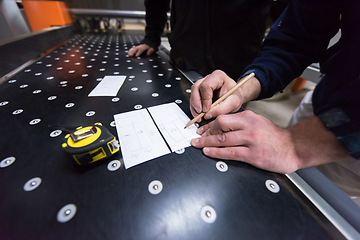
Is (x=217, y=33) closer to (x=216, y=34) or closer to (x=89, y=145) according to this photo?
(x=216, y=34)

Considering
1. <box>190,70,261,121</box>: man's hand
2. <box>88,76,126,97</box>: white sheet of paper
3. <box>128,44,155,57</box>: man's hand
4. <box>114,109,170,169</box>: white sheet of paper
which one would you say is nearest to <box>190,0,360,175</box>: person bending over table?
<box>190,70,261,121</box>: man's hand

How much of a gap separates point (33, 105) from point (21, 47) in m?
0.68

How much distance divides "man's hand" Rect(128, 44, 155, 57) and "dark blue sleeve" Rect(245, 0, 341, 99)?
766mm

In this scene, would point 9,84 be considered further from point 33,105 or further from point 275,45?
point 275,45

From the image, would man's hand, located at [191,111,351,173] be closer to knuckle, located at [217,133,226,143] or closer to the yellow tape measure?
knuckle, located at [217,133,226,143]

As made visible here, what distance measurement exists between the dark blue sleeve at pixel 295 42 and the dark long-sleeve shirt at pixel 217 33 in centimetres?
18

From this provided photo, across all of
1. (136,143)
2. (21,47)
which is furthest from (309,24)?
(21,47)

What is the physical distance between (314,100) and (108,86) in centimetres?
107

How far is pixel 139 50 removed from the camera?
3.32ft

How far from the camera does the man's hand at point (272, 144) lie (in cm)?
32

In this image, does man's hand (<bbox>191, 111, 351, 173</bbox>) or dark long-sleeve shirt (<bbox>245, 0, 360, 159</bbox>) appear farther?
dark long-sleeve shirt (<bbox>245, 0, 360, 159</bbox>)

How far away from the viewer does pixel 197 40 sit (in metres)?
0.89

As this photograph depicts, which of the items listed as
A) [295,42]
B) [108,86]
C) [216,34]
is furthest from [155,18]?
[295,42]

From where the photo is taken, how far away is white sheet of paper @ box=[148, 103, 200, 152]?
1.30ft
